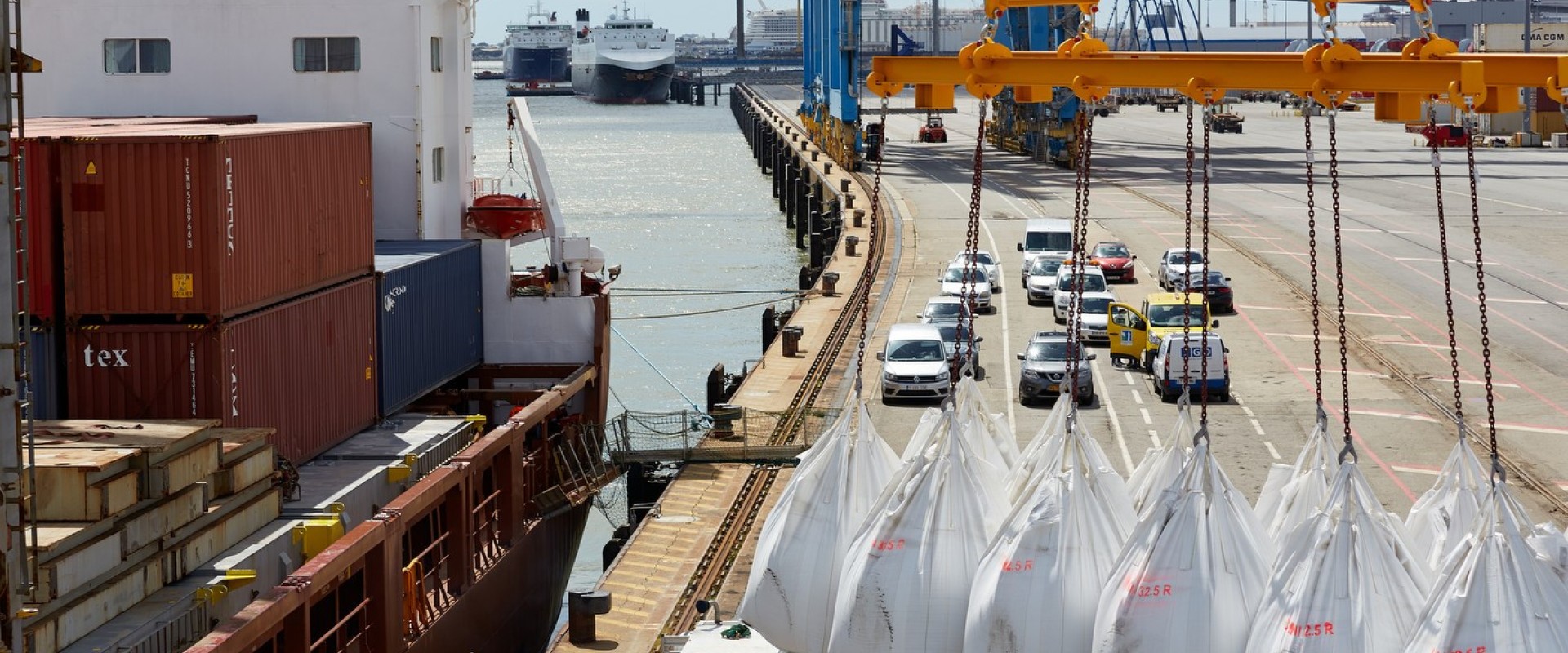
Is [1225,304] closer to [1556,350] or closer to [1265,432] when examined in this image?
[1556,350]

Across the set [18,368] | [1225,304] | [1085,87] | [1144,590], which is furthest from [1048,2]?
[1225,304]

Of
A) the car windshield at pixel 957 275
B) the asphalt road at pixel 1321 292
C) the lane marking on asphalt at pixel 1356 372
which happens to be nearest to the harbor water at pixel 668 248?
the asphalt road at pixel 1321 292

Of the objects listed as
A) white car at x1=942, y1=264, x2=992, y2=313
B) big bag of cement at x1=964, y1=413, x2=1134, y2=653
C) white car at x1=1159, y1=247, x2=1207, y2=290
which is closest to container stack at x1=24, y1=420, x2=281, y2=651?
big bag of cement at x1=964, y1=413, x2=1134, y2=653

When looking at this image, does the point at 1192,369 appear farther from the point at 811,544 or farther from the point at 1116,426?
the point at 811,544

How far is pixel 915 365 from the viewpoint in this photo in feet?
106

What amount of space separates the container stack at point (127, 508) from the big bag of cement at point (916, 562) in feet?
17.5

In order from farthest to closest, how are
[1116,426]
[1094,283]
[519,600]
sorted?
[1094,283] → [1116,426] → [519,600]

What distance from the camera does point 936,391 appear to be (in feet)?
105

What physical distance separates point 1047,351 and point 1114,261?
1552 cm

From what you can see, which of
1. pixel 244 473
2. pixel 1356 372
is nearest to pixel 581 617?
pixel 244 473

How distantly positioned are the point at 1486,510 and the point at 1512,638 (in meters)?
0.89

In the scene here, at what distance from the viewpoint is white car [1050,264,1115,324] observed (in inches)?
1580

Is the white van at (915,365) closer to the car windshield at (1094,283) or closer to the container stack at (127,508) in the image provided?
the car windshield at (1094,283)

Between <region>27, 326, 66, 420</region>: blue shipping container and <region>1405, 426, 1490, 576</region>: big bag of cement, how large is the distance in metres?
12.0
